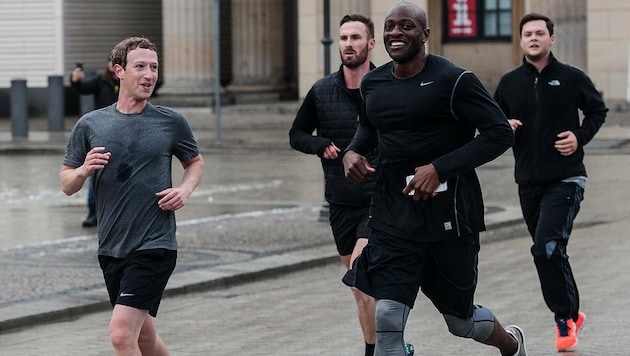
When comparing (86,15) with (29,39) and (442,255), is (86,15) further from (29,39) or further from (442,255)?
(442,255)

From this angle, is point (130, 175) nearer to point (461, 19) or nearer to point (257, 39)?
point (461, 19)

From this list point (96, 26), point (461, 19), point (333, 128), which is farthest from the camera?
point (96, 26)

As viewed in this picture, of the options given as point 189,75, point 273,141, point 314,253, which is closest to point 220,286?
A: point 314,253

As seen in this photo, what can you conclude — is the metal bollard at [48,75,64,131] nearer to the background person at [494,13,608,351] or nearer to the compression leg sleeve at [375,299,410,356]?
the background person at [494,13,608,351]

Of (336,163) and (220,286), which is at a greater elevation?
(336,163)

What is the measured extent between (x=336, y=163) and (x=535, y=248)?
1305 mm

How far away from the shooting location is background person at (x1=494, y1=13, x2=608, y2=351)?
9148mm

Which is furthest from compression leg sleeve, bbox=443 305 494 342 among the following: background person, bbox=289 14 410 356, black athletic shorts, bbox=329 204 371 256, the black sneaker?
the black sneaker

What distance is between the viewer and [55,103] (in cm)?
3173

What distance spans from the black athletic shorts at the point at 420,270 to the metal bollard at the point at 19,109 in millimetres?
23950

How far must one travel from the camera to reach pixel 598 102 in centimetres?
934

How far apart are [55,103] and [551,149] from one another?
2348cm

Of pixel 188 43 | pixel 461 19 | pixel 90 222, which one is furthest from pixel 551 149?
pixel 461 19

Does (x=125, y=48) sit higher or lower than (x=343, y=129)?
higher
